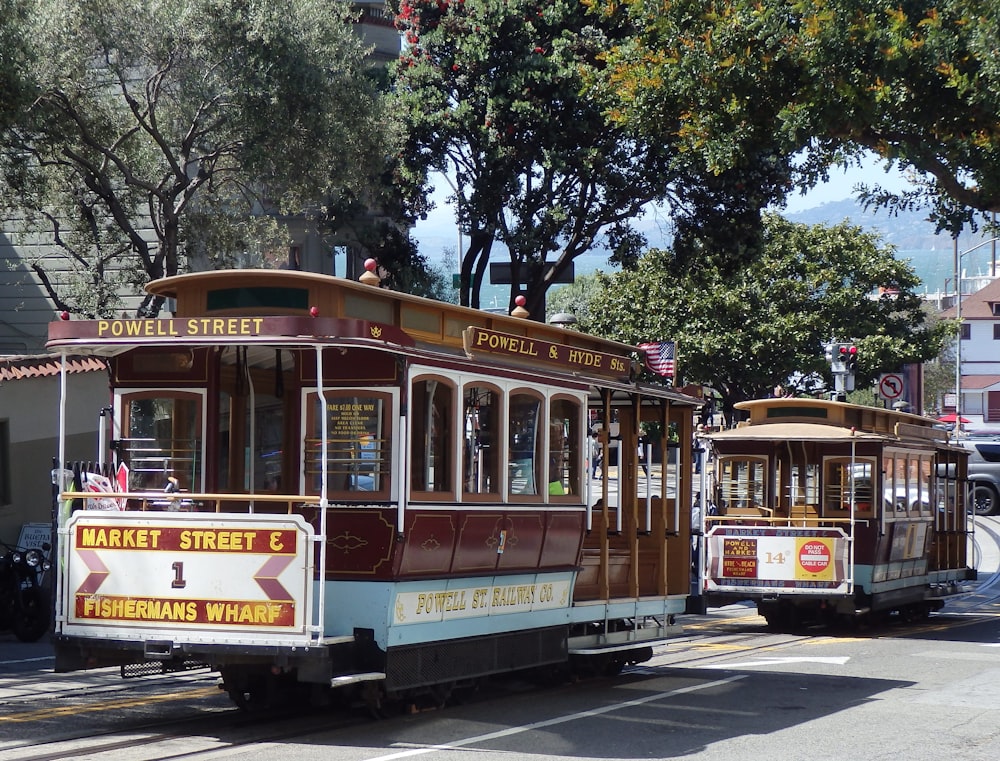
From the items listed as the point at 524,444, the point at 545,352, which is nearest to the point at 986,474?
the point at 545,352

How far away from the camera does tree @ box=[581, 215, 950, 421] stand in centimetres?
4562

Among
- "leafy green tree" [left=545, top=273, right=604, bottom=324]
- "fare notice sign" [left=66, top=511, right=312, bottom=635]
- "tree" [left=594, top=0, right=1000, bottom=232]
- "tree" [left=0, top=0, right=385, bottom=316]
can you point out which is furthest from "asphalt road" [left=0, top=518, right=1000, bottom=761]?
"leafy green tree" [left=545, top=273, right=604, bottom=324]

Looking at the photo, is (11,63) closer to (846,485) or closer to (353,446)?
(353,446)

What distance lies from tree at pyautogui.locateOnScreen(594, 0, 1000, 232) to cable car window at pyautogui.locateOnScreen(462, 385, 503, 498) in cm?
583

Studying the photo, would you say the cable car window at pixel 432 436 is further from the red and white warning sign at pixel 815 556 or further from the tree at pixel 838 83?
the red and white warning sign at pixel 815 556

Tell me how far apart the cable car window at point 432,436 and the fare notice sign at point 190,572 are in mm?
1316

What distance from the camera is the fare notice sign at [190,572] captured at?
986cm

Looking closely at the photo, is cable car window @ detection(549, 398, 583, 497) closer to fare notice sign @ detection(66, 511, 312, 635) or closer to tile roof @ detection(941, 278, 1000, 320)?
fare notice sign @ detection(66, 511, 312, 635)

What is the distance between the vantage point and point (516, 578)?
1232 centimetres

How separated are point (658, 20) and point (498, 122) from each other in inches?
259

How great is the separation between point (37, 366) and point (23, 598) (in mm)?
4482

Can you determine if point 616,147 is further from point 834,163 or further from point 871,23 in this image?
point 871,23

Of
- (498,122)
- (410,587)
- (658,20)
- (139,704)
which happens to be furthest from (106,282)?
(410,587)

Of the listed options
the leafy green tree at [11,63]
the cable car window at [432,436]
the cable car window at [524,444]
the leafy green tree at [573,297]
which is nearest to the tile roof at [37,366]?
the leafy green tree at [11,63]
